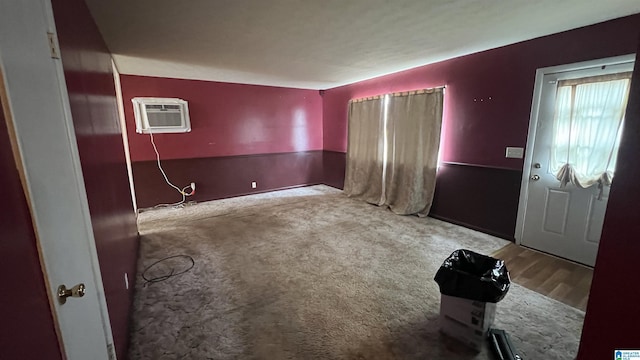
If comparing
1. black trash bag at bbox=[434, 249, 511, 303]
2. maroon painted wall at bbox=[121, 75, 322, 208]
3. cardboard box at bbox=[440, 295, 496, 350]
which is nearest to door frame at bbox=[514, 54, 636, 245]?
black trash bag at bbox=[434, 249, 511, 303]

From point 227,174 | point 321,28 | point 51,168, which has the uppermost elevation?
point 321,28

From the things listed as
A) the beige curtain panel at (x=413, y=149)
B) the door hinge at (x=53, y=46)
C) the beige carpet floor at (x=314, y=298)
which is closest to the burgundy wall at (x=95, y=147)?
the door hinge at (x=53, y=46)

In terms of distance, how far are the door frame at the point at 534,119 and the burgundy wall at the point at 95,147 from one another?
3859 millimetres

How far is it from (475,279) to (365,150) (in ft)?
11.8

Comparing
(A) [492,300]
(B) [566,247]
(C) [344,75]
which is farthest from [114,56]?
(B) [566,247]

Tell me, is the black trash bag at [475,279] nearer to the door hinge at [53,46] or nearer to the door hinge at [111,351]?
the door hinge at [111,351]

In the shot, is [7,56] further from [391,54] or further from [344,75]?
[344,75]

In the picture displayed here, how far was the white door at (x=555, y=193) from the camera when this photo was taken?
2.50 m

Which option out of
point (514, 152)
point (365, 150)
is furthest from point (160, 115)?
point (514, 152)

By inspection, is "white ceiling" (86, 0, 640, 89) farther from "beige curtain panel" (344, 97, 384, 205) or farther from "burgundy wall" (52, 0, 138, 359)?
"beige curtain panel" (344, 97, 384, 205)

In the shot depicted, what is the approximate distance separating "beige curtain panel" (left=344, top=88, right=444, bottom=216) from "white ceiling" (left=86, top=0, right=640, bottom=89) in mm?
730

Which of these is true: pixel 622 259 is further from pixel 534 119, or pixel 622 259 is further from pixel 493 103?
pixel 493 103

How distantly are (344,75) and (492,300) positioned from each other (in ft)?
12.9

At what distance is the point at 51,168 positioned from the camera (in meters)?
0.84
